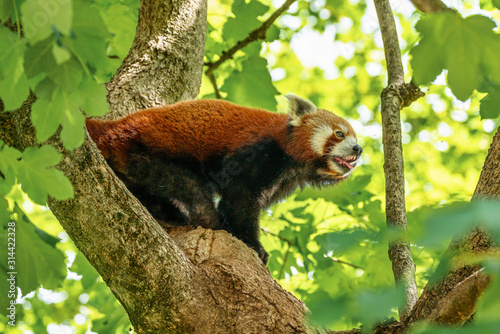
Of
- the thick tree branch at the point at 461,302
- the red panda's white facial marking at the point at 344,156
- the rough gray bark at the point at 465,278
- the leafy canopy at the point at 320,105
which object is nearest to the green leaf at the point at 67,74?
the leafy canopy at the point at 320,105

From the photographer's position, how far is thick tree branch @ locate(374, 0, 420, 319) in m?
2.44

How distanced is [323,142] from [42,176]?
291cm

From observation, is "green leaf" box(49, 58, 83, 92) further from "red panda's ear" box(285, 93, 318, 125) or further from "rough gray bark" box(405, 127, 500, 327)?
"red panda's ear" box(285, 93, 318, 125)

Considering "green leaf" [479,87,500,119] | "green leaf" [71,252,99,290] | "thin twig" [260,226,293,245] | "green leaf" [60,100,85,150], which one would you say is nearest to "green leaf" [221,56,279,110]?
"thin twig" [260,226,293,245]

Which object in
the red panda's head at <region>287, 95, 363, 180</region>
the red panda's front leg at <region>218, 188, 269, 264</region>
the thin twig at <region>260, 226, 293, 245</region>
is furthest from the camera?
the thin twig at <region>260, 226, 293, 245</region>

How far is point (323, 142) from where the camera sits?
13.7ft

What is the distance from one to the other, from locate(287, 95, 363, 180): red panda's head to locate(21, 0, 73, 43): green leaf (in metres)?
2.95

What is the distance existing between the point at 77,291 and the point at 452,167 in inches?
252

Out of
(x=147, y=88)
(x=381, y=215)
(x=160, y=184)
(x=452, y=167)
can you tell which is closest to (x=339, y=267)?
(x=381, y=215)

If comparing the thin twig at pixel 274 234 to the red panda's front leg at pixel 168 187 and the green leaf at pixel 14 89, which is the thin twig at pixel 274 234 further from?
the green leaf at pixel 14 89

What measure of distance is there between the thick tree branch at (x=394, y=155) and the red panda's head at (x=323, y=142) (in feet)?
3.33

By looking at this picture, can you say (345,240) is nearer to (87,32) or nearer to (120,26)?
(87,32)

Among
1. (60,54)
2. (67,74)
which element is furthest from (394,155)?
(60,54)

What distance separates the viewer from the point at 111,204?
213 centimetres
